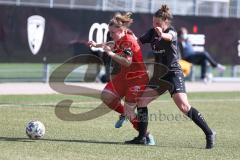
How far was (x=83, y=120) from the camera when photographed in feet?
39.1

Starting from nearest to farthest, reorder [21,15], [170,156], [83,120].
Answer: [170,156], [83,120], [21,15]

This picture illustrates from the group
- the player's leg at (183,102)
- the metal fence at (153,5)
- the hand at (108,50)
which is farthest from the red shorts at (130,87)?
the metal fence at (153,5)

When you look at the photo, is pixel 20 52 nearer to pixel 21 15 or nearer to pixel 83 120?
pixel 21 15

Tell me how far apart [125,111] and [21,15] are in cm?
923

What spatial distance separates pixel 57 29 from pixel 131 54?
9.97 meters

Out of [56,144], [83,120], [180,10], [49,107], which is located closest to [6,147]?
[56,144]

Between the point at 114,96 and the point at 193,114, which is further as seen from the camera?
the point at 114,96

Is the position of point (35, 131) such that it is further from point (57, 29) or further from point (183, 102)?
point (57, 29)

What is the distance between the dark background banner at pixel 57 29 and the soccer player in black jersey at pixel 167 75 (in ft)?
29.8

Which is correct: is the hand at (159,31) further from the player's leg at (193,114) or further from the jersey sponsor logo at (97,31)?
the jersey sponsor logo at (97,31)

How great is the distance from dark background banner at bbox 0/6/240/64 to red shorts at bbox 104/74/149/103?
885 cm

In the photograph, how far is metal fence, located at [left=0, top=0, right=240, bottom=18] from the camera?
766 inches

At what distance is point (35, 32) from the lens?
61.0 feet

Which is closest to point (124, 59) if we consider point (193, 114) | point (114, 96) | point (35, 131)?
point (114, 96)
